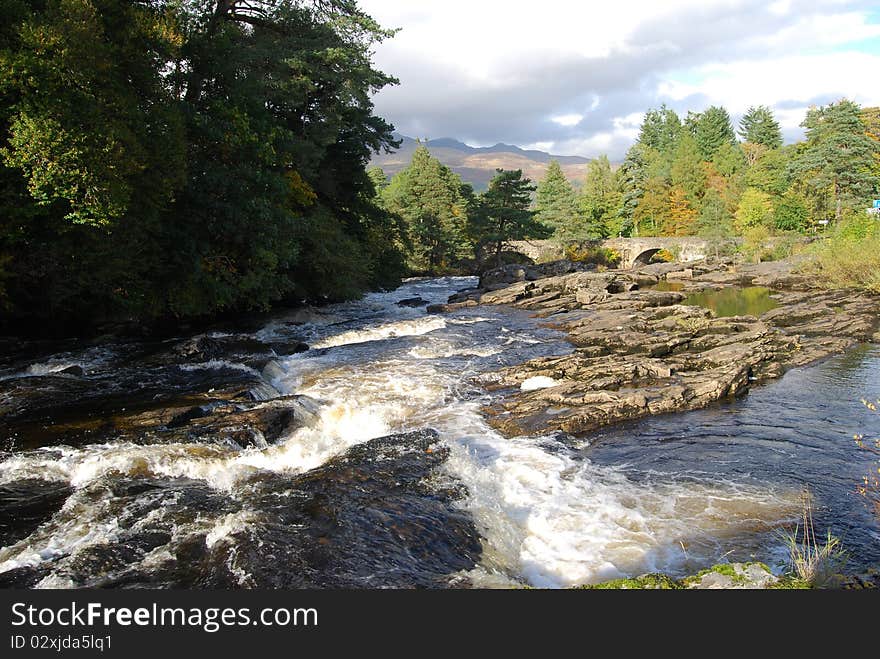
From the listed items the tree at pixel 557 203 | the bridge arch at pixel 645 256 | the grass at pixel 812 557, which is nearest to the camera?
the grass at pixel 812 557

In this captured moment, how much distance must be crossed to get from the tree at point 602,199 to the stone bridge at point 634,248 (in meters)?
15.2

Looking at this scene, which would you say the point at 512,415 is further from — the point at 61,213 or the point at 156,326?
the point at 156,326

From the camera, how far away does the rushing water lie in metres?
7.46

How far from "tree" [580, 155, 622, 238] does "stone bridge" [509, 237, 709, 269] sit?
15183 mm

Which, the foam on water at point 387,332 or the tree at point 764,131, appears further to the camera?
the tree at point 764,131

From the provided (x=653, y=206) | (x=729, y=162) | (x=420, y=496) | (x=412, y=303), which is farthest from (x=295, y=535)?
(x=729, y=162)

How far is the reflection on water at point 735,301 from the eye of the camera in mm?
31148

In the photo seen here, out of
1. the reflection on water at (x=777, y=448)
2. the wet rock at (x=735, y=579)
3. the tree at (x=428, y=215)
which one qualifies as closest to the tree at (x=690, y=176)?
the tree at (x=428, y=215)

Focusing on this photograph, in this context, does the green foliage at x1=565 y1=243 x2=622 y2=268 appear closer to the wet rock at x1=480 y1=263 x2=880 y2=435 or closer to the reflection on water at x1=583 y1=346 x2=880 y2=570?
the wet rock at x1=480 y1=263 x2=880 y2=435

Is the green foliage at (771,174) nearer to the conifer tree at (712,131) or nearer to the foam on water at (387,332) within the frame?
the conifer tree at (712,131)

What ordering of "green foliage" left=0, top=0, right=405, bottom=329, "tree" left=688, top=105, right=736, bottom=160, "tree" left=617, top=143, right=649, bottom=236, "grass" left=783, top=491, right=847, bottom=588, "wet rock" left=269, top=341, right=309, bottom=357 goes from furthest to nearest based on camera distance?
"tree" left=688, top=105, right=736, bottom=160, "tree" left=617, top=143, right=649, bottom=236, "wet rock" left=269, top=341, right=309, bottom=357, "green foliage" left=0, top=0, right=405, bottom=329, "grass" left=783, top=491, right=847, bottom=588

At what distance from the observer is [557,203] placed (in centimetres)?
7119

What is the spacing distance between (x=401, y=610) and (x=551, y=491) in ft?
19.9

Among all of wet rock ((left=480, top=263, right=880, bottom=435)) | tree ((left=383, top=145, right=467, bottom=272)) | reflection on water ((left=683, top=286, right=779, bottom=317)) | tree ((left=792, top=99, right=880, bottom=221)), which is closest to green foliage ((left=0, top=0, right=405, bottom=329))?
wet rock ((left=480, top=263, right=880, bottom=435))
